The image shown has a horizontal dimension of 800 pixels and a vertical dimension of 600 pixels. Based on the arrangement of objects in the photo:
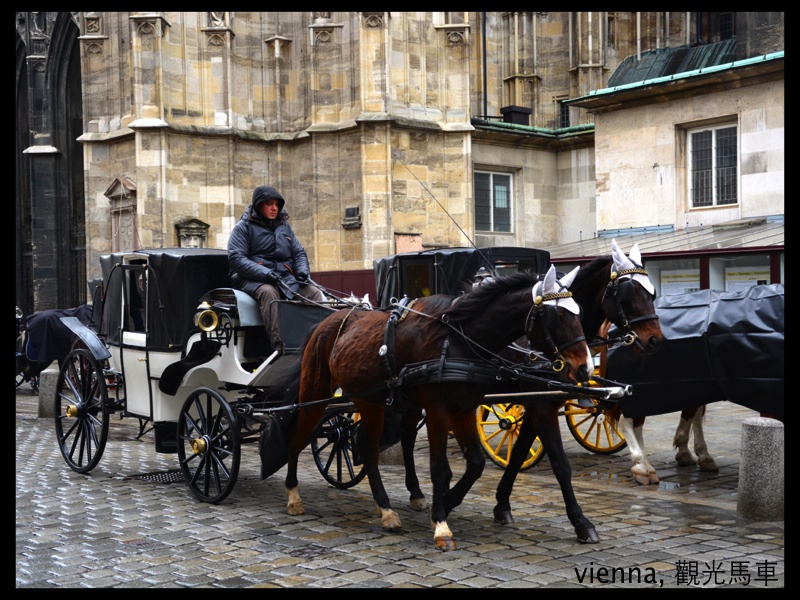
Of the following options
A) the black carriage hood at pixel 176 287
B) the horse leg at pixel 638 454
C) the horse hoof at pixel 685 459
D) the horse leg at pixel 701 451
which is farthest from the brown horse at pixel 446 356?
the horse hoof at pixel 685 459

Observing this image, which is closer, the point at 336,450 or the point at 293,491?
the point at 293,491

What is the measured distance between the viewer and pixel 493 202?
25188 mm

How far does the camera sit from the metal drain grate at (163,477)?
30.1 feet

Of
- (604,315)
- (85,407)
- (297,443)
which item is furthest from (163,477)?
(604,315)

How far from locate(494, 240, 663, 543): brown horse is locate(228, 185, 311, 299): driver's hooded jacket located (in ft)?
8.20

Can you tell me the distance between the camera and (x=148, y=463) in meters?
10.3

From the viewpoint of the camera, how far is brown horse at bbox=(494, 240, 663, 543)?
272 inches

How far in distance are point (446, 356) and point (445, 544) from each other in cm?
125

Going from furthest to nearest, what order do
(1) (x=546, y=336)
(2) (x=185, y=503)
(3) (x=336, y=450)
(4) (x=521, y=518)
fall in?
(3) (x=336, y=450) < (2) (x=185, y=503) < (4) (x=521, y=518) < (1) (x=546, y=336)

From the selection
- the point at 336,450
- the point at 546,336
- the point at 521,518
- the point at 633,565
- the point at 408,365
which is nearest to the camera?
the point at 633,565

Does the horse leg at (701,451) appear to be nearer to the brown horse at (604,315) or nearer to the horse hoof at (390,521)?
the brown horse at (604,315)

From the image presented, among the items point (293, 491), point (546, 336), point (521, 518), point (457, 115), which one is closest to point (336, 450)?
point (293, 491)
